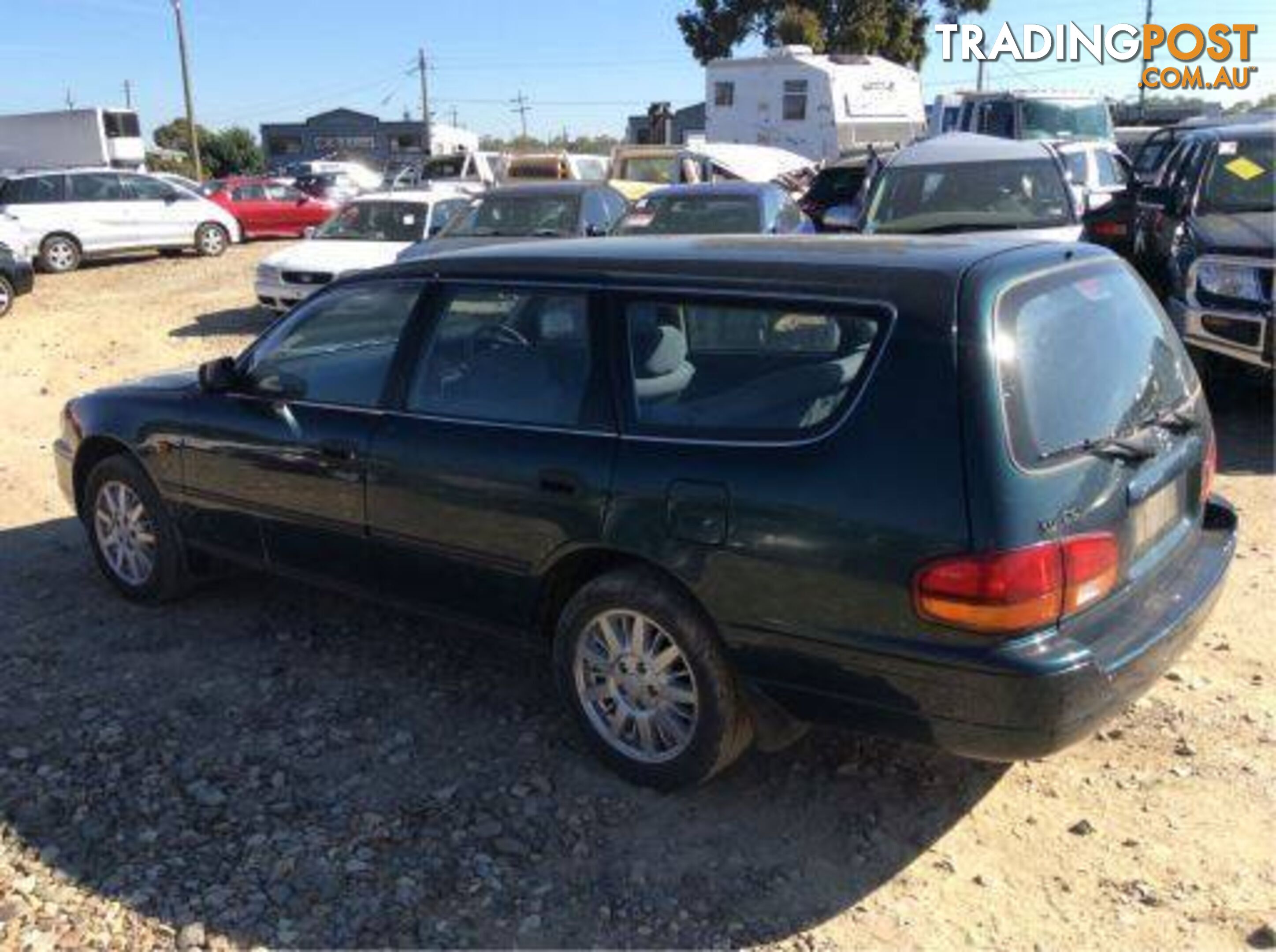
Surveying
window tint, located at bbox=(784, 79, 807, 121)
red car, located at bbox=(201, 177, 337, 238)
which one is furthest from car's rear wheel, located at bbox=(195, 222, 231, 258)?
window tint, located at bbox=(784, 79, 807, 121)

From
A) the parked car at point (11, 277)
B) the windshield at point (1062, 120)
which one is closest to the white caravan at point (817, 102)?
the windshield at point (1062, 120)

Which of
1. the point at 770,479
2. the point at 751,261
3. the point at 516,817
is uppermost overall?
the point at 751,261

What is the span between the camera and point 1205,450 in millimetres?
3779

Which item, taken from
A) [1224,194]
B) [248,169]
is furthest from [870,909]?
[248,169]

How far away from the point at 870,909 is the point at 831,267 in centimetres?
168

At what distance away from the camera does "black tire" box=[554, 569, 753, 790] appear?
11.0ft

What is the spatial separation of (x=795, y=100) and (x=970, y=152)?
1523 centimetres

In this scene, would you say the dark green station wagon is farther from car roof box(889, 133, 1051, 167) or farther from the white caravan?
the white caravan

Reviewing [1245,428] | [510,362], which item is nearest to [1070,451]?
[510,362]

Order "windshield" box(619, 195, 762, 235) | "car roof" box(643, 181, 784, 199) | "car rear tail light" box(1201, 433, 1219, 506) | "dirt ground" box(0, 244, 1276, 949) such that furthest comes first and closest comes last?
"car roof" box(643, 181, 784, 199)
"windshield" box(619, 195, 762, 235)
"car rear tail light" box(1201, 433, 1219, 506)
"dirt ground" box(0, 244, 1276, 949)

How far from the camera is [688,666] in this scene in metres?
3.38

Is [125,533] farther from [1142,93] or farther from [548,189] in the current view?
[1142,93]

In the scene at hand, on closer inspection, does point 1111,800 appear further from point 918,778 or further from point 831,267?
point 831,267

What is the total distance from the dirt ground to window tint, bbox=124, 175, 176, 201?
55.6 ft
